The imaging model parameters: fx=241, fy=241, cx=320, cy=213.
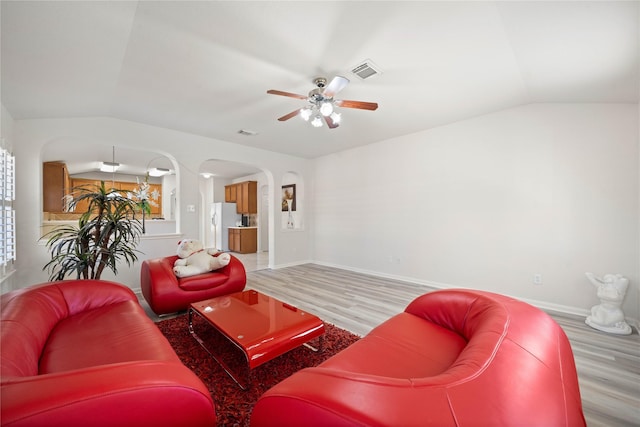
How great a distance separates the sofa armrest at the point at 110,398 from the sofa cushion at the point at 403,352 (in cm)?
65

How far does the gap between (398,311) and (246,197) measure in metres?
5.97

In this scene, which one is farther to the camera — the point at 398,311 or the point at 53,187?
the point at 53,187

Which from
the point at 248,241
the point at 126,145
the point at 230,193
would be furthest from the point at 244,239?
the point at 126,145

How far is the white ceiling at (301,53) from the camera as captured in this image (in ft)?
5.48

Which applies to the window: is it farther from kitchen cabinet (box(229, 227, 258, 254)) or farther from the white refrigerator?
the white refrigerator

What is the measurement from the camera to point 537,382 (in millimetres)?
801

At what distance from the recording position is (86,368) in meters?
0.74

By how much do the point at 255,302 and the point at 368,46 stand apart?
8.31ft

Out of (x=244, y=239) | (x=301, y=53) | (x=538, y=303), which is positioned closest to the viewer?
(x=301, y=53)

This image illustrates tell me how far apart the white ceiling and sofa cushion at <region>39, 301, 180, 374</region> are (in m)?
2.00

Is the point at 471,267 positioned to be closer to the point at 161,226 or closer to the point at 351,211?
the point at 351,211

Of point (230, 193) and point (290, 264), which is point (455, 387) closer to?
point (290, 264)

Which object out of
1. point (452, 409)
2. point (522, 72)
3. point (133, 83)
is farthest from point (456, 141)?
point (133, 83)

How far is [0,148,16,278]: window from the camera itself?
2.27 meters
